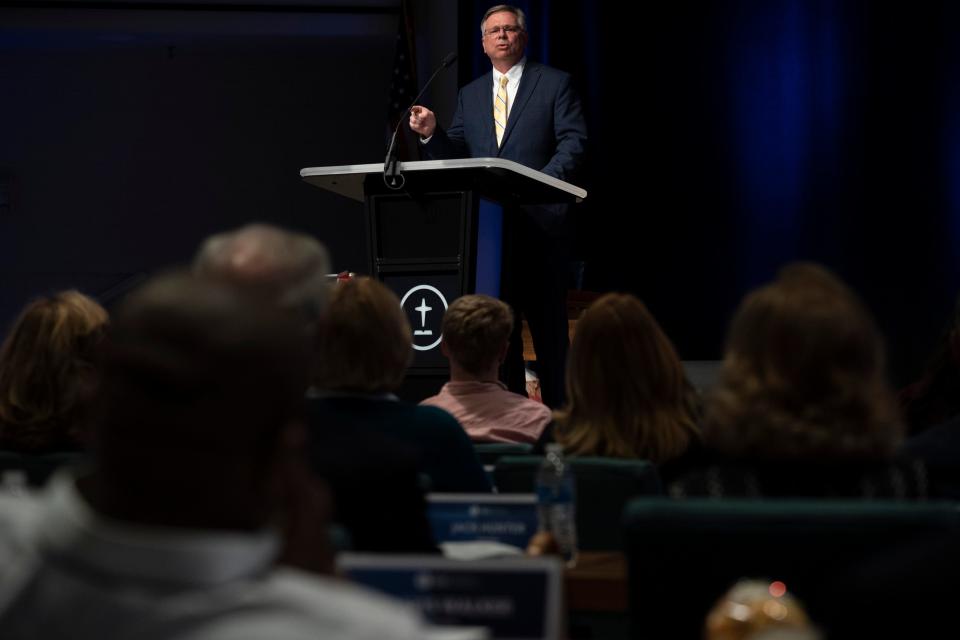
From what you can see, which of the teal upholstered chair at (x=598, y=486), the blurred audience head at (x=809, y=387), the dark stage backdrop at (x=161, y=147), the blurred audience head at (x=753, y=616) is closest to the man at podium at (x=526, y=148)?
the teal upholstered chair at (x=598, y=486)

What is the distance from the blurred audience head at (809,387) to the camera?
67.0 inches

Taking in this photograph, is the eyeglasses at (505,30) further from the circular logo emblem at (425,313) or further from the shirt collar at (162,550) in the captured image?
the shirt collar at (162,550)

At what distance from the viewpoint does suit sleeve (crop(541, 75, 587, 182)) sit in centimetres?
507

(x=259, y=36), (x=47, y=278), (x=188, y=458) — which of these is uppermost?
(x=259, y=36)

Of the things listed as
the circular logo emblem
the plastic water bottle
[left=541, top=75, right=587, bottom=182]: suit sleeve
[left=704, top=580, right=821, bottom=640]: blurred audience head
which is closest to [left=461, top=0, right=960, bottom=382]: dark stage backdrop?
[left=541, top=75, right=587, bottom=182]: suit sleeve

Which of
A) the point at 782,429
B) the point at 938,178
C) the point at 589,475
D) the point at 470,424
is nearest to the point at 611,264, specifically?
the point at 938,178

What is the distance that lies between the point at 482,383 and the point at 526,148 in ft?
7.43

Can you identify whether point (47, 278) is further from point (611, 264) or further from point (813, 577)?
point (813, 577)

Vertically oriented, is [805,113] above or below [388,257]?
above

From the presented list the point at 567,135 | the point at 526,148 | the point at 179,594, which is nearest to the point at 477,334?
the point at 567,135

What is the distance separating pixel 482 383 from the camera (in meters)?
3.45

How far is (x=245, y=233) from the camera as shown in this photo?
84.5 inches

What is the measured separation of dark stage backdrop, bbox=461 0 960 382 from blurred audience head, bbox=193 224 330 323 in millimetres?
5040

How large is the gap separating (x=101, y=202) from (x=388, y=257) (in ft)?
22.8
